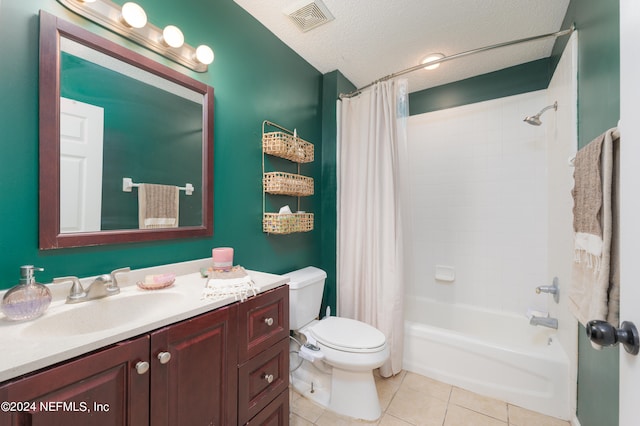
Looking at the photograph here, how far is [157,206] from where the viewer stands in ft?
4.01

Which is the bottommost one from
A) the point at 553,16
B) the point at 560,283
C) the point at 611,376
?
the point at 611,376

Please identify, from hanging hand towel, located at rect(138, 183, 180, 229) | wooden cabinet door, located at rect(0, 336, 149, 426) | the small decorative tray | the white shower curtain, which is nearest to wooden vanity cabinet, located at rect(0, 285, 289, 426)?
wooden cabinet door, located at rect(0, 336, 149, 426)

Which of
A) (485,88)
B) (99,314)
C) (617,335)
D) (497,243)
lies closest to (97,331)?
(99,314)

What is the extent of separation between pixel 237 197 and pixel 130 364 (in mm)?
1006

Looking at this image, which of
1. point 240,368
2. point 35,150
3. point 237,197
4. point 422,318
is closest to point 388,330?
point 422,318

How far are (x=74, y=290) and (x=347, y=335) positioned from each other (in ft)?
4.46

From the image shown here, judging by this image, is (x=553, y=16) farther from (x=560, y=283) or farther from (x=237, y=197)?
(x=237, y=197)

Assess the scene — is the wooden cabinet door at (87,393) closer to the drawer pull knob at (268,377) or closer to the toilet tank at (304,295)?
the drawer pull knob at (268,377)

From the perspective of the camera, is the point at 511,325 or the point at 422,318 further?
the point at 422,318

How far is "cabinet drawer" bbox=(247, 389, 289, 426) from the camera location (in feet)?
3.61

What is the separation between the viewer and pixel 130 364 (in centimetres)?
70

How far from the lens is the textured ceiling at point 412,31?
1.56m

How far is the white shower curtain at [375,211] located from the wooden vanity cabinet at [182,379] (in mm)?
954

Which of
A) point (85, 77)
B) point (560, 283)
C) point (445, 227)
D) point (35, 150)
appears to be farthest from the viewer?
point (445, 227)
